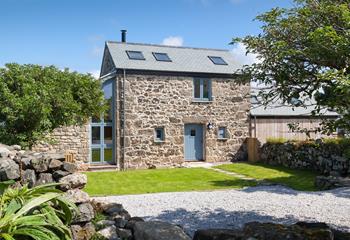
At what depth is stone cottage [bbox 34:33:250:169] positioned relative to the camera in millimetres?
19547

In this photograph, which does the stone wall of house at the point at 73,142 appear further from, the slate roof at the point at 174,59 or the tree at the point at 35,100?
the tree at the point at 35,100

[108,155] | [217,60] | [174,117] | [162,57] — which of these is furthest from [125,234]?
[217,60]

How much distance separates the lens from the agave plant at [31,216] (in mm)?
4594

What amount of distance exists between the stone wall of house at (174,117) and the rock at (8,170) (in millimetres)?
12784

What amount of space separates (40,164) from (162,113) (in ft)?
44.2

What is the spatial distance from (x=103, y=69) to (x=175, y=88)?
5203mm

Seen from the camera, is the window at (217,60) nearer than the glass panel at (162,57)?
No

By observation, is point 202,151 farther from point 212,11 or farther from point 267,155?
point 212,11

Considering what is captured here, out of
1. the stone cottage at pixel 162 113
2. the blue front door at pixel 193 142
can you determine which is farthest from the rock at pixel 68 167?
the blue front door at pixel 193 142

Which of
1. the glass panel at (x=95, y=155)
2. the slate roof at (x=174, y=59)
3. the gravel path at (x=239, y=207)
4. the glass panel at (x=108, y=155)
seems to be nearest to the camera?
the gravel path at (x=239, y=207)

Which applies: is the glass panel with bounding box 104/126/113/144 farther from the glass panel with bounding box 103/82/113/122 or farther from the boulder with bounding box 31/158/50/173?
the boulder with bounding box 31/158/50/173

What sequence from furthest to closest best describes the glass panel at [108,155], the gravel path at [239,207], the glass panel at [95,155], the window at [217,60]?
1. the window at [217,60]
2. the glass panel at [108,155]
3. the glass panel at [95,155]
4. the gravel path at [239,207]

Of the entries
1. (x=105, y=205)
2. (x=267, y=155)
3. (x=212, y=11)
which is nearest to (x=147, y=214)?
Answer: (x=105, y=205)

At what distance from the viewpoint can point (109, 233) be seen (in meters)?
6.76
